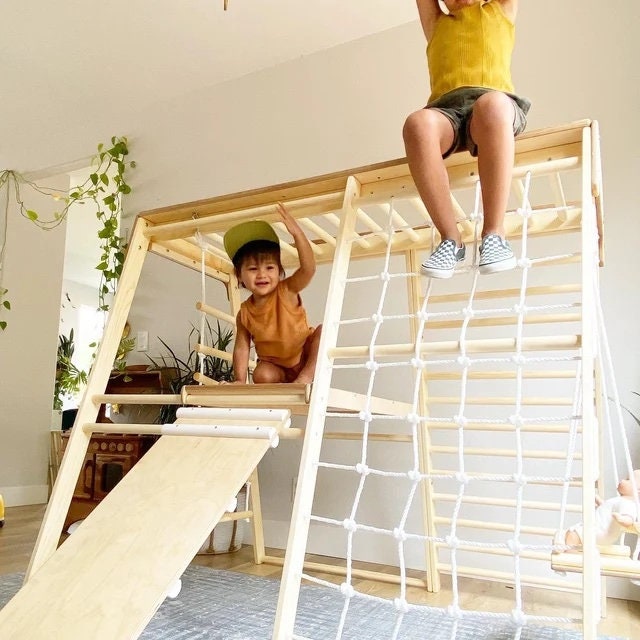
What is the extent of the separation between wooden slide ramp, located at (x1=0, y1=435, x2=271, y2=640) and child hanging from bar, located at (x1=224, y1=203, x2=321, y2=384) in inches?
19.1

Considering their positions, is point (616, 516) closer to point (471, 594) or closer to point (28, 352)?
point (471, 594)

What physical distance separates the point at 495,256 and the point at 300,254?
25.7 inches


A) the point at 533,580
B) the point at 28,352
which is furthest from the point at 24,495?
the point at 533,580

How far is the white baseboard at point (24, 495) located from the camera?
3.82 metres

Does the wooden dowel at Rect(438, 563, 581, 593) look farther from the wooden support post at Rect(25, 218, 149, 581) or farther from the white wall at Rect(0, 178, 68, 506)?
the white wall at Rect(0, 178, 68, 506)

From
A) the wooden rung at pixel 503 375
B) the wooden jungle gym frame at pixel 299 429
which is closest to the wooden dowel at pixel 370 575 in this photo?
the wooden jungle gym frame at pixel 299 429

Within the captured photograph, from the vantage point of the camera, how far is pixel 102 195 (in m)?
4.65

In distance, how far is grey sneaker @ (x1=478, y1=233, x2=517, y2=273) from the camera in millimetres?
1247

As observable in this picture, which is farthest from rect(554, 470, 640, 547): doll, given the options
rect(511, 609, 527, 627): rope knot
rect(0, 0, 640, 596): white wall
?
rect(0, 0, 640, 596): white wall

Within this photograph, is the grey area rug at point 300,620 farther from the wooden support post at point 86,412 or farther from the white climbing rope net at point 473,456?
the wooden support post at point 86,412

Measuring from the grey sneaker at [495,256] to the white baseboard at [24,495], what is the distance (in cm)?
362

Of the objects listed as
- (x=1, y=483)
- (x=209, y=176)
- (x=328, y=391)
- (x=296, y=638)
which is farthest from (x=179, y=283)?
(x=296, y=638)

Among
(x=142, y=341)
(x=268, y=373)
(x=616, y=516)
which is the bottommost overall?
(x=616, y=516)

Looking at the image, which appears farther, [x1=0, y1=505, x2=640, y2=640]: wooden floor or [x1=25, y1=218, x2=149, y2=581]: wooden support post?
[x1=0, y1=505, x2=640, y2=640]: wooden floor
